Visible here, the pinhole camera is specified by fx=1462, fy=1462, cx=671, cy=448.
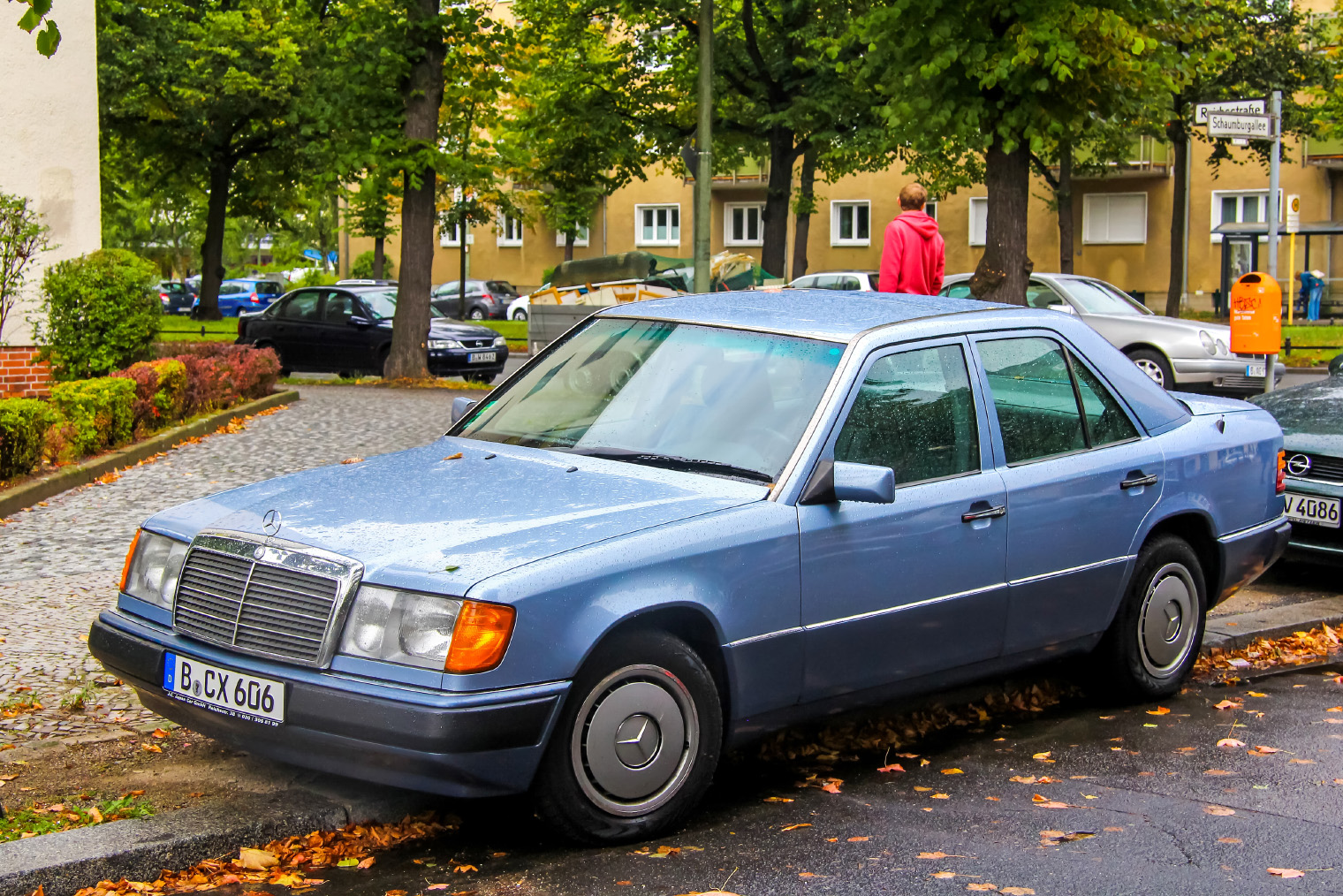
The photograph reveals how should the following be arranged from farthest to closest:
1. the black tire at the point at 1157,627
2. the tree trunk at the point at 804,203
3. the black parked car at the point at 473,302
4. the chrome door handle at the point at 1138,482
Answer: the black parked car at the point at 473,302 < the tree trunk at the point at 804,203 < the black tire at the point at 1157,627 < the chrome door handle at the point at 1138,482

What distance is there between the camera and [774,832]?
14.5 ft

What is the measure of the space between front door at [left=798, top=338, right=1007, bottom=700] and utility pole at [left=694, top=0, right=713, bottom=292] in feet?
34.1

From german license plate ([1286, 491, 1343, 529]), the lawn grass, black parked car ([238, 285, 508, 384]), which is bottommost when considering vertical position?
the lawn grass

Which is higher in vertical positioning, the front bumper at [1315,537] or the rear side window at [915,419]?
the rear side window at [915,419]

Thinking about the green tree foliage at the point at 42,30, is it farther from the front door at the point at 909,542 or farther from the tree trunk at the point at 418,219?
the tree trunk at the point at 418,219

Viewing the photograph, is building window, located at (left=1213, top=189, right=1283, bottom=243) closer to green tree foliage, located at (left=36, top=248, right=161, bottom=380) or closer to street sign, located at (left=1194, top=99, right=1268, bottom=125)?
street sign, located at (left=1194, top=99, right=1268, bottom=125)

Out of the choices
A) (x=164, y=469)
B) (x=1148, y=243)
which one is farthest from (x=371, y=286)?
(x=1148, y=243)

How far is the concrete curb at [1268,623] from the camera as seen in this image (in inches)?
278

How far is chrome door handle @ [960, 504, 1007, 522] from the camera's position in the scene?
517 centimetres

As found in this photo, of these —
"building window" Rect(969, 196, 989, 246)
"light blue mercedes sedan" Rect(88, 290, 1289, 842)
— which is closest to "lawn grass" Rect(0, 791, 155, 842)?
"light blue mercedes sedan" Rect(88, 290, 1289, 842)

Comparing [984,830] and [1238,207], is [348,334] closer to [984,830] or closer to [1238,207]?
[984,830]

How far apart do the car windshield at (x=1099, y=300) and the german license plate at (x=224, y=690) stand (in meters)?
16.1

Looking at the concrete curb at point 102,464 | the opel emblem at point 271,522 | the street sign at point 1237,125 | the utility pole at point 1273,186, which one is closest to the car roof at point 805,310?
the opel emblem at point 271,522

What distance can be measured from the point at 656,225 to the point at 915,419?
5546 centimetres
